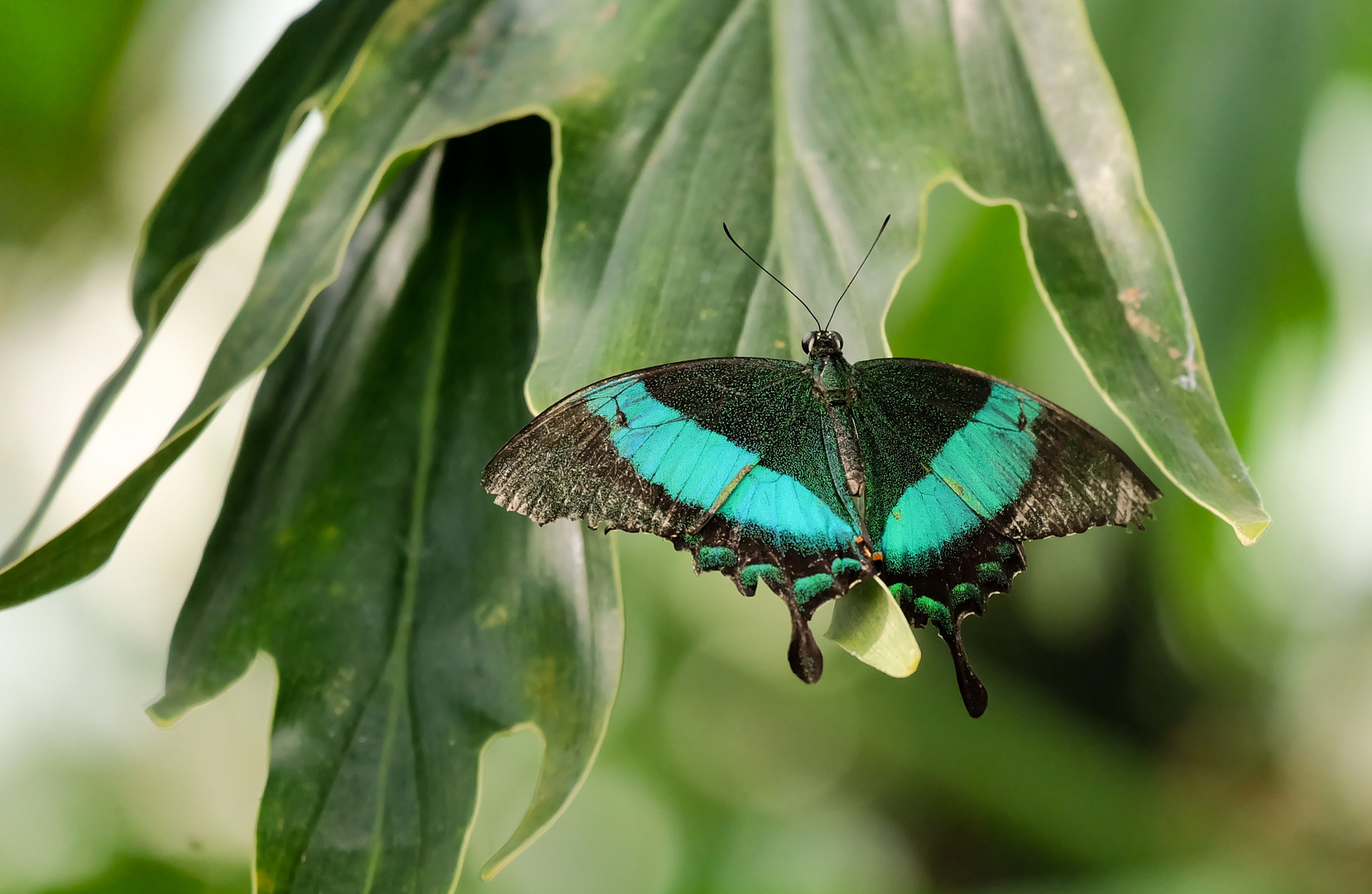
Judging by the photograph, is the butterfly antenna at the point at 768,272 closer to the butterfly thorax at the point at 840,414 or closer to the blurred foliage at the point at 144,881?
the butterfly thorax at the point at 840,414

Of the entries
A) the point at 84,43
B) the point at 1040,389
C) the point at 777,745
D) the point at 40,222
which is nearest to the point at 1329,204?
the point at 1040,389

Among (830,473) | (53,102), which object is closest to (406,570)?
(830,473)

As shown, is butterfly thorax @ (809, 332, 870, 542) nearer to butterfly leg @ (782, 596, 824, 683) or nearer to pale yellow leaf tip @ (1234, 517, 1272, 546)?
butterfly leg @ (782, 596, 824, 683)

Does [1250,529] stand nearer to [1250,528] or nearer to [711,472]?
[1250,528]

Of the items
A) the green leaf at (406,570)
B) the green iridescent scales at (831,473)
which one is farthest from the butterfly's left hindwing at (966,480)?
the green leaf at (406,570)

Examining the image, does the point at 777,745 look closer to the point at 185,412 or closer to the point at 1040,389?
the point at 1040,389

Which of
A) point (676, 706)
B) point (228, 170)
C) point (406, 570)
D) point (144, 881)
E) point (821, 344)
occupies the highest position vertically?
point (228, 170)
